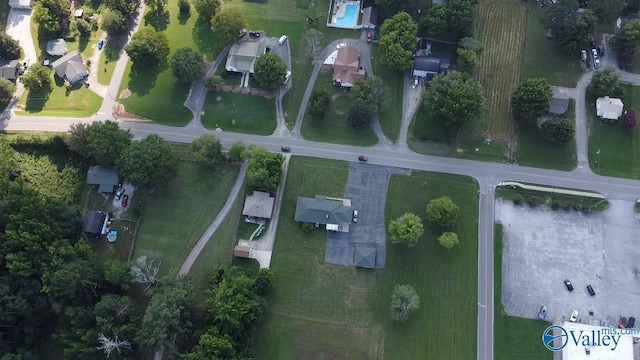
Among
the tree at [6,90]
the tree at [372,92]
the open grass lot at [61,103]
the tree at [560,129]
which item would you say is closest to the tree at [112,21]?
the open grass lot at [61,103]

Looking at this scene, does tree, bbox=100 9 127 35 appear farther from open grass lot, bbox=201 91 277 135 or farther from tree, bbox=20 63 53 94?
open grass lot, bbox=201 91 277 135

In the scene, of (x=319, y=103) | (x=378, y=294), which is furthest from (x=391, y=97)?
(x=378, y=294)

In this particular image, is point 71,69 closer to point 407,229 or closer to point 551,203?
point 407,229

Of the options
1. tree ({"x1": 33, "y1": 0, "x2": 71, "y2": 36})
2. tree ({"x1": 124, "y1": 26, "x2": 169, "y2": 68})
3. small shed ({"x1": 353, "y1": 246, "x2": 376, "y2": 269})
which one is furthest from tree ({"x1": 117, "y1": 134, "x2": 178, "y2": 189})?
small shed ({"x1": 353, "y1": 246, "x2": 376, "y2": 269})

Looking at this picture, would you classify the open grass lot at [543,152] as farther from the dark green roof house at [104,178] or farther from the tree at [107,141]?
the dark green roof house at [104,178]

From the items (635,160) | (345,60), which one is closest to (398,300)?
(345,60)
